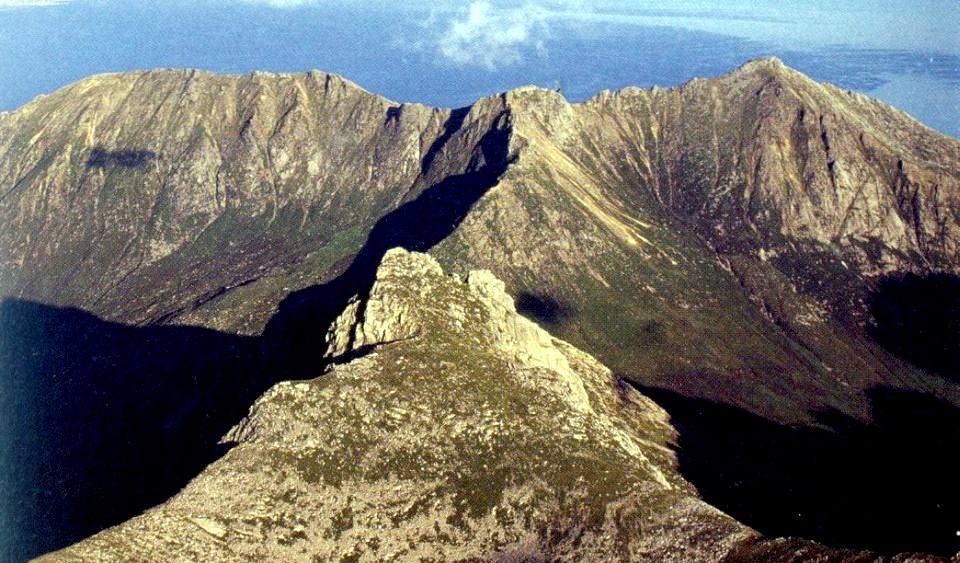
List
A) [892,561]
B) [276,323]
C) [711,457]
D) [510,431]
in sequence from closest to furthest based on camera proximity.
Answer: [892,561], [510,431], [276,323], [711,457]

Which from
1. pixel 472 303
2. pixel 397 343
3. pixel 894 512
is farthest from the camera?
pixel 894 512

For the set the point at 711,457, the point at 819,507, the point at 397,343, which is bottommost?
the point at 819,507

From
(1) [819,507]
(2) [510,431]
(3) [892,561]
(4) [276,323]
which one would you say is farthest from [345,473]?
(1) [819,507]

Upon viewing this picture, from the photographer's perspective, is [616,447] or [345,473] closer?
[345,473]

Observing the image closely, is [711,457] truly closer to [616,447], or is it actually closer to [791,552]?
[616,447]

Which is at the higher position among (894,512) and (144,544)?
(144,544)

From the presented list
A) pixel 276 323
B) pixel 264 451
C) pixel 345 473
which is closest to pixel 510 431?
pixel 345 473
